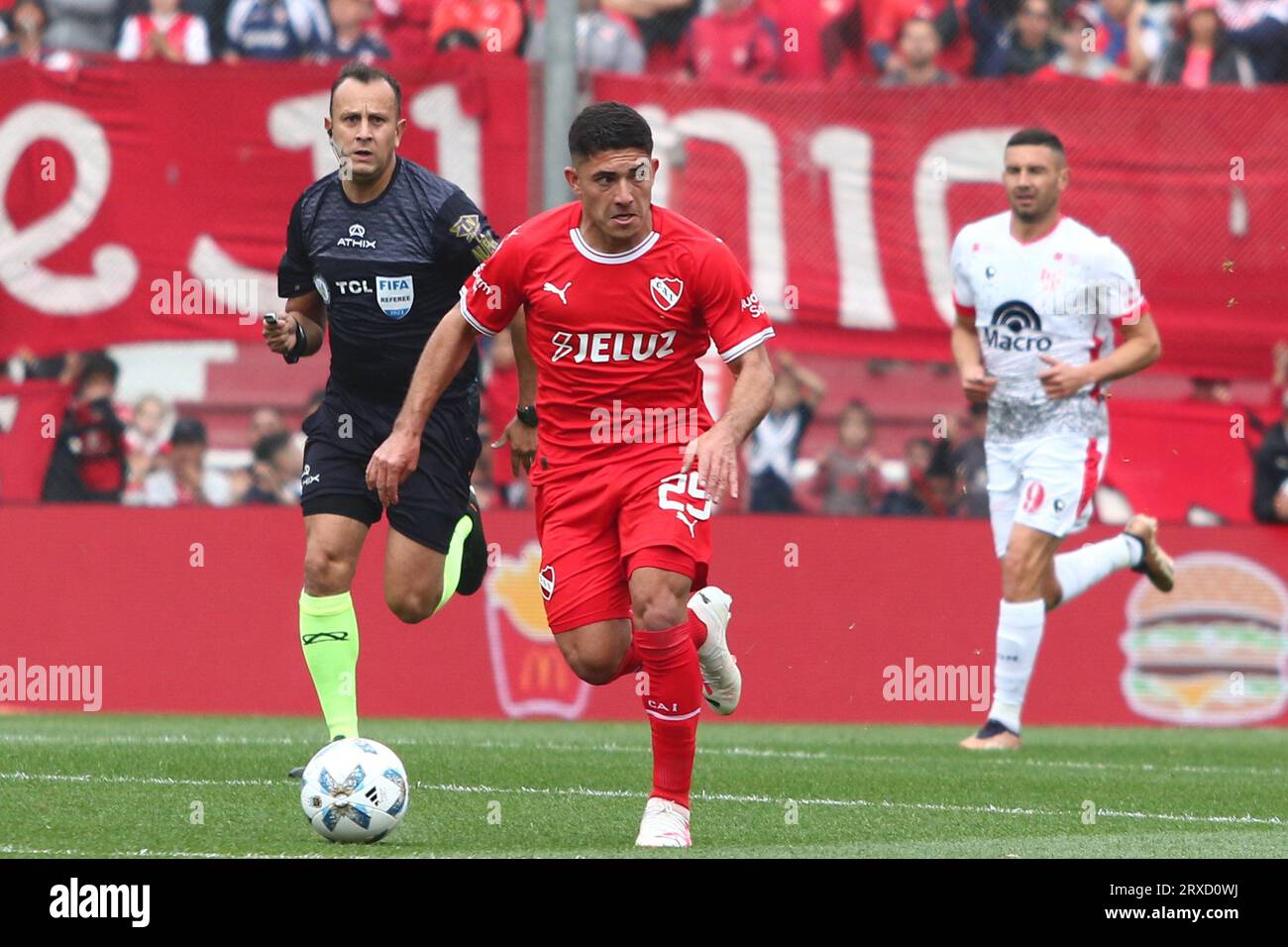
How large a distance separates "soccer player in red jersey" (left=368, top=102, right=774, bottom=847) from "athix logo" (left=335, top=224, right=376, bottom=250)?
1217mm

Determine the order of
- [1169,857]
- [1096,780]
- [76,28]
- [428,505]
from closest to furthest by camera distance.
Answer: [1169,857], [428,505], [1096,780], [76,28]

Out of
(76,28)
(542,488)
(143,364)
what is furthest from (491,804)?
(76,28)

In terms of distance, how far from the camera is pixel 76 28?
1277 centimetres

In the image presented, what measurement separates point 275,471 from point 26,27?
305cm

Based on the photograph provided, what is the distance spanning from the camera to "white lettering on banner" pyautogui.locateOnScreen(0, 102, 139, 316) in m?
11.8

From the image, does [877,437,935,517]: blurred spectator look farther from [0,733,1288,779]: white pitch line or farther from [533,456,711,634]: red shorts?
[533,456,711,634]: red shorts

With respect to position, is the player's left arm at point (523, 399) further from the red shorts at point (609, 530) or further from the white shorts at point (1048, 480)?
the white shorts at point (1048, 480)

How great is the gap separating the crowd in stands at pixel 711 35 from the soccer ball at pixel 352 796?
23.3 feet

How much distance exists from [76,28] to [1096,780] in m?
7.67

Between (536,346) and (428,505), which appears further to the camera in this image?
(428,505)

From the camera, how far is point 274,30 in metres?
13.0

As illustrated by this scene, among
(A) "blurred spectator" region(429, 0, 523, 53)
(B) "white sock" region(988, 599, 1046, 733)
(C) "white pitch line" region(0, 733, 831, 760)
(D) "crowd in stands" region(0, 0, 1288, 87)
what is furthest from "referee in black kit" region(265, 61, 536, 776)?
(A) "blurred spectator" region(429, 0, 523, 53)

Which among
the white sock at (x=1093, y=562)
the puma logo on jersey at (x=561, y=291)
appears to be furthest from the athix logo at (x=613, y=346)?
the white sock at (x=1093, y=562)
